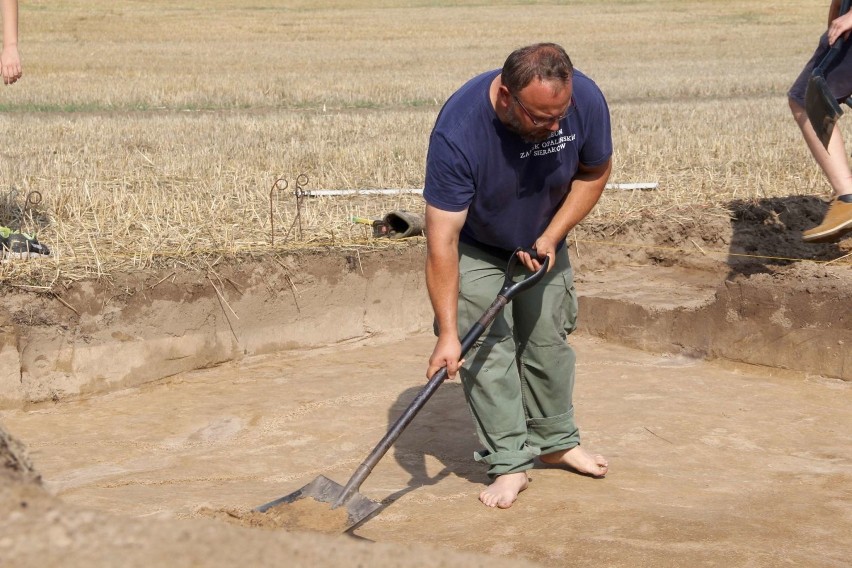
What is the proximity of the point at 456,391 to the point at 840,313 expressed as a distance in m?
2.24

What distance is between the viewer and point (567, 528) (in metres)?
4.04

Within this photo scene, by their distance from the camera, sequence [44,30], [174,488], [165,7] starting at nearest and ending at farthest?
[174,488], [44,30], [165,7]

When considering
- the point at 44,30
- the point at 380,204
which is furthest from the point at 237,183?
the point at 44,30

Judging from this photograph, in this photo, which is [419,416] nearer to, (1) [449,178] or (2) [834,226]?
(1) [449,178]

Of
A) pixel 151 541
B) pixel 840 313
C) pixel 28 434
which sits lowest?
pixel 28 434

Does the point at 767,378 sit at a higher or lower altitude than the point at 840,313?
lower

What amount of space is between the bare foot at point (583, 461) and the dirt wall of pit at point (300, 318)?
2136mm

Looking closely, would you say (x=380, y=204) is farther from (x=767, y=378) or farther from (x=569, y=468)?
(x=569, y=468)

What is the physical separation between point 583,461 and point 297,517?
53.1 inches

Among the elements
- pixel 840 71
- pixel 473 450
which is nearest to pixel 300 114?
pixel 840 71

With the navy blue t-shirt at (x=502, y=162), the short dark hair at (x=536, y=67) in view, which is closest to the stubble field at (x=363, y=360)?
the navy blue t-shirt at (x=502, y=162)

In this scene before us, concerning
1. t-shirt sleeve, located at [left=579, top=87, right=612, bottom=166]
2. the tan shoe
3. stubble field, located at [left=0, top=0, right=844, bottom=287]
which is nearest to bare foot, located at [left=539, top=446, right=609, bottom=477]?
t-shirt sleeve, located at [left=579, top=87, right=612, bottom=166]

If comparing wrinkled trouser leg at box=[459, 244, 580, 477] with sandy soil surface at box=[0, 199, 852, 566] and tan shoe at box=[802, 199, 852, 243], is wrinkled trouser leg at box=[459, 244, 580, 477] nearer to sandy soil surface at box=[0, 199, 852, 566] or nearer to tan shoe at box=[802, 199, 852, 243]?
sandy soil surface at box=[0, 199, 852, 566]

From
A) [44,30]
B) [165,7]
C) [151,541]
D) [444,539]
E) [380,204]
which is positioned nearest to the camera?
[151,541]
